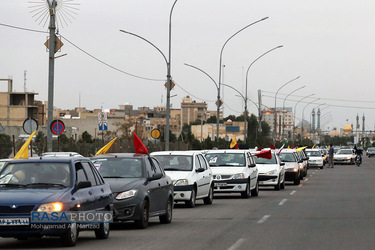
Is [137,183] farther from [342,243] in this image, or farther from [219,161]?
[219,161]

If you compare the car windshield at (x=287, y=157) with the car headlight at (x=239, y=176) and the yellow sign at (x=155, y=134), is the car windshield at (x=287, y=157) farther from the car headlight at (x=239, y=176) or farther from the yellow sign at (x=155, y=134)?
the car headlight at (x=239, y=176)

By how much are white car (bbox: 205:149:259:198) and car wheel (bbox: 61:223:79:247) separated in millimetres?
14214

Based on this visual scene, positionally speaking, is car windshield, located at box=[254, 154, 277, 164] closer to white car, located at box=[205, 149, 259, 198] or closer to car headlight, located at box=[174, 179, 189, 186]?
white car, located at box=[205, 149, 259, 198]

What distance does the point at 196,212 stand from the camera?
20.1 meters

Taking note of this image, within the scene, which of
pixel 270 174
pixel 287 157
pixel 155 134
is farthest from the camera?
pixel 155 134

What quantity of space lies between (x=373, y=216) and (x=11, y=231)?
9783 millimetres

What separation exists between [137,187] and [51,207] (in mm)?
3800

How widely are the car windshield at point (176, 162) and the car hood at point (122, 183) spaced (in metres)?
6.20

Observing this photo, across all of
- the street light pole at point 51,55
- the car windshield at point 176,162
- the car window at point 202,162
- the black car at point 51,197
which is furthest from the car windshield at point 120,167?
the street light pole at point 51,55

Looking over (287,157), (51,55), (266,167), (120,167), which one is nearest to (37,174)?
(120,167)

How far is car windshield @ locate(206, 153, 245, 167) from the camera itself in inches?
1061

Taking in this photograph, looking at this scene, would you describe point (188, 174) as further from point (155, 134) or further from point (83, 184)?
point (155, 134)

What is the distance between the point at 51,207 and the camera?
11492 millimetres

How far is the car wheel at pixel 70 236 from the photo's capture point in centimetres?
1188
